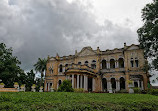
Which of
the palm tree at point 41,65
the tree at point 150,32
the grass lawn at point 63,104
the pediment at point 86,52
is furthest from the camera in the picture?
the palm tree at point 41,65

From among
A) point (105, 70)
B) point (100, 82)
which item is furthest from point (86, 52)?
point (100, 82)

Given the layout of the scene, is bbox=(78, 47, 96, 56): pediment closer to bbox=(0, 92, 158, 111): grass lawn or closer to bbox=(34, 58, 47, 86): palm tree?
bbox=(34, 58, 47, 86): palm tree

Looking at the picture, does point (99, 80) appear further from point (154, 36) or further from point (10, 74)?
point (10, 74)

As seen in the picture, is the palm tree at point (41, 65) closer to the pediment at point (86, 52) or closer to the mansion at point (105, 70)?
the mansion at point (105, 70)

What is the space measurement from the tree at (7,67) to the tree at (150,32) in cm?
2783

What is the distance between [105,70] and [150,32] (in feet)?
34.9

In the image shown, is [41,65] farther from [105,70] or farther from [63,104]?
[63,104]

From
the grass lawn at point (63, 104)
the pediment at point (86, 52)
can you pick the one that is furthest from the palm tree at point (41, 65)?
the grass lawn at point (63, 104)

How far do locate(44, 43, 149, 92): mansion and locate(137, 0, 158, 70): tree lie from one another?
2589mm

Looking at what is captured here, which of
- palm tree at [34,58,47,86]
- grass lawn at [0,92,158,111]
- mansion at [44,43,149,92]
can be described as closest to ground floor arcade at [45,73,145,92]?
mansion at [44,43,149,92]

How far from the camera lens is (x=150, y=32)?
2039cm

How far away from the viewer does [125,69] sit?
82.1 ft

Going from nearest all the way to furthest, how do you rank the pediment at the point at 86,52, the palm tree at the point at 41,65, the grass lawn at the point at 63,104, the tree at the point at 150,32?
the grass lawn at the point at 63,104 → the tree at the point at 150,32 → the pediment at the point at 86,52 → the palm tree at the point at 41,65

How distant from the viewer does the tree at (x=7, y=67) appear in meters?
30.5
